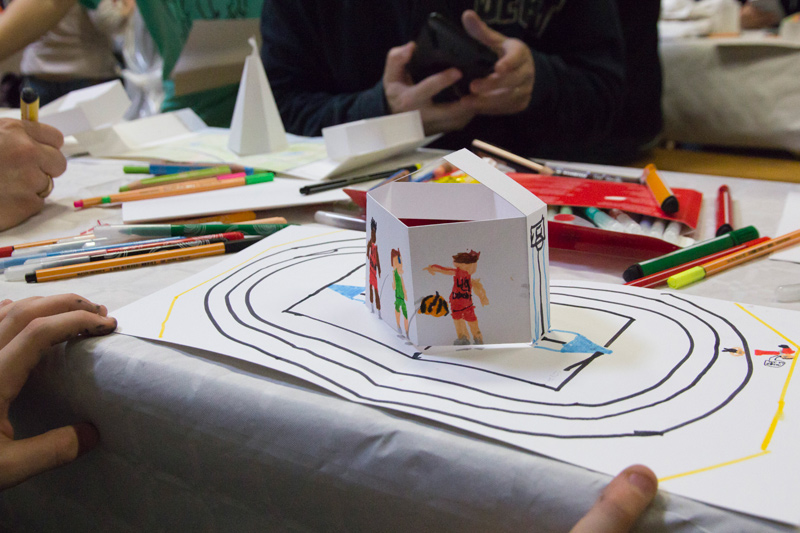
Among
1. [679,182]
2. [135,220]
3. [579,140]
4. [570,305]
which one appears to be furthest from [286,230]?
[579,140]

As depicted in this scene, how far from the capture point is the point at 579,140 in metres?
1.14

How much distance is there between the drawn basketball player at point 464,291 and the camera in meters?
0.30

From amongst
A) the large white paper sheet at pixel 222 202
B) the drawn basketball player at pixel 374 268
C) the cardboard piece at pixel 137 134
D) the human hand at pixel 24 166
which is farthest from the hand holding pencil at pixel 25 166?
the drawn basketball player at pixel 374 268

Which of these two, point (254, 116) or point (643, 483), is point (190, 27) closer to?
point (254, 116)

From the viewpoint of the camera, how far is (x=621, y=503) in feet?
0.68

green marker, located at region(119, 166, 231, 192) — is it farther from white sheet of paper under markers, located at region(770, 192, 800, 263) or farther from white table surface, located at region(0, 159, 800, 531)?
white sheet of paper under markers, located at region(770, 192, 800, 263)

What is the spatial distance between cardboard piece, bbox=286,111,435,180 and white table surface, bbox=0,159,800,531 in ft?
0.89

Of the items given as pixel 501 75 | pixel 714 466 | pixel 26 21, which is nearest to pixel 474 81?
pixel 501 75

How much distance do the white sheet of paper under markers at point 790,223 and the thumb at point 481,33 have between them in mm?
463

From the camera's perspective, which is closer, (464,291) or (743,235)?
(464,291)

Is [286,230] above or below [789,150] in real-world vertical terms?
above

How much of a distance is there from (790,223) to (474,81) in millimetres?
479

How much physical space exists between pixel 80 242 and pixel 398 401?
14.4 inches

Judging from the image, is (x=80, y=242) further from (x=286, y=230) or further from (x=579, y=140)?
(x=579, y=140)
